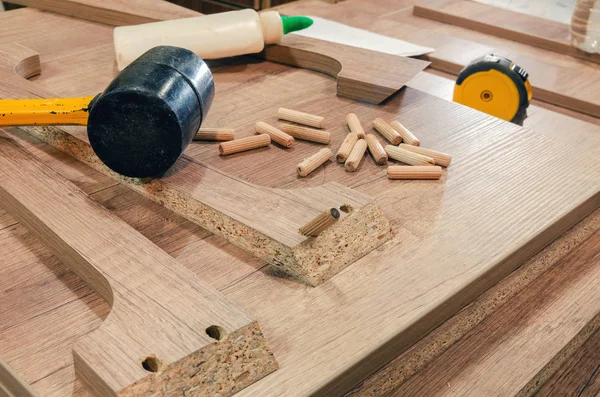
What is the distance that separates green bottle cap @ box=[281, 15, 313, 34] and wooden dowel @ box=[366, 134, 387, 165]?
1.70 feet

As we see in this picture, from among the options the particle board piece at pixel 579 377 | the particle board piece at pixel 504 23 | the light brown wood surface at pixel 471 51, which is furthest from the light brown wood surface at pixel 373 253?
the particle board piece at pixel 504 23

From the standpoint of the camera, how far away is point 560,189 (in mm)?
1131

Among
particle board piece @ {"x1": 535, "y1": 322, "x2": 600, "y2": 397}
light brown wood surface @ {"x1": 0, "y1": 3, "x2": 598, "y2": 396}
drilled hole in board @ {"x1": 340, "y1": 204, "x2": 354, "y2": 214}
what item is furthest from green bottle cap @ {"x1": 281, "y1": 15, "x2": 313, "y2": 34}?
particle board piece @ {"x1": 535, "y1": 322, "x2": 600, "y2": 397}

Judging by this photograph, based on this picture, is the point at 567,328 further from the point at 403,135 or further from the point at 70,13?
the point at 70,13

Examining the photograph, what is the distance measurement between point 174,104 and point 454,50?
120cm

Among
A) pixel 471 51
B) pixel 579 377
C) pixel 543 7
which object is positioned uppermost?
pixel 471 51

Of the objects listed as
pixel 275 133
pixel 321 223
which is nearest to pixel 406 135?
pixel 275 133

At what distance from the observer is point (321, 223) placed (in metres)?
0.82

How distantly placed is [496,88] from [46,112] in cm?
98

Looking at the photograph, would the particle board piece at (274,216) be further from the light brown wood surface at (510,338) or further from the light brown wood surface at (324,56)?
the light brown wood surface at (324,56)

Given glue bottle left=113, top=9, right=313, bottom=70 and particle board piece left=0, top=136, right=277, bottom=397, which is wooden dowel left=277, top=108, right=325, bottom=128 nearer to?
glue bottle left=113, top=9, right=313, bottom=70

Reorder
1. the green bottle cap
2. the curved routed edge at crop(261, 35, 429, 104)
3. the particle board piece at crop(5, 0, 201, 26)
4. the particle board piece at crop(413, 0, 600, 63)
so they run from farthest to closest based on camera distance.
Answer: the particle board piece at crop(413, 0, 600, 63) < the particle board piece at crop(5, 0, 201, 26) < the green bottle cap < the curved routed edge at crop(261, 35, 429, 104)

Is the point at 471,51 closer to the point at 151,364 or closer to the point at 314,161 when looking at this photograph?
the point at 314,161

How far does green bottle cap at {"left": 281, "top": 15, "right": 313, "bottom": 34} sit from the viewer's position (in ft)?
5.24
